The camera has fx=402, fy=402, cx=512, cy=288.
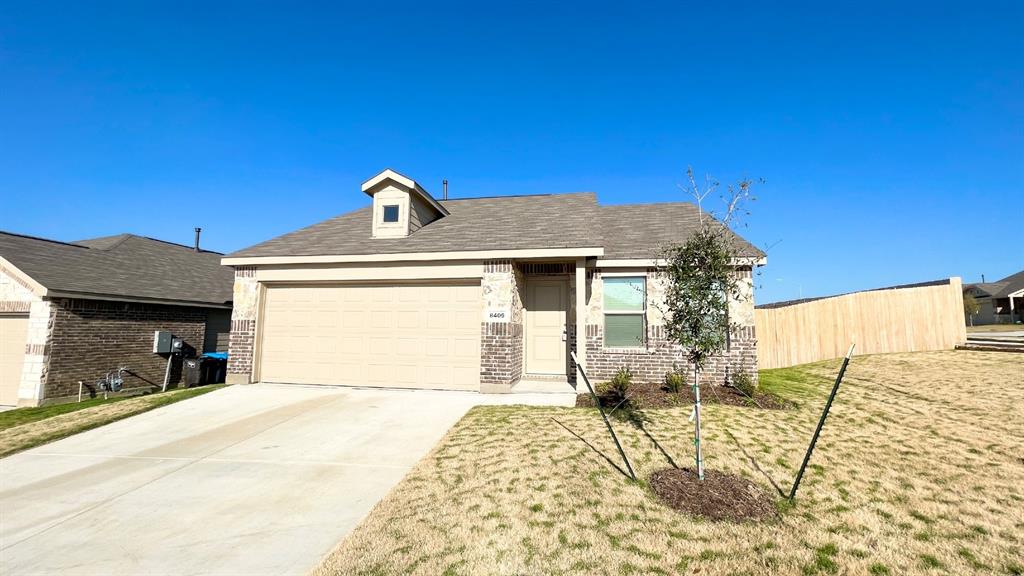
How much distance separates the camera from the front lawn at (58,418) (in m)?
6.61

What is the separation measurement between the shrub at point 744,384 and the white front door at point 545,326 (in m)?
4.05

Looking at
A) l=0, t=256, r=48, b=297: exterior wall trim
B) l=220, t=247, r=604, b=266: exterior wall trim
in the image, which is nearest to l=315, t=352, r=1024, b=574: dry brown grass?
l=220, t=247, r=604, b=266: exterior wall trim

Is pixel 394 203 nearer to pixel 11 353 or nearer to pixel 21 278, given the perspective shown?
pixel 21 278

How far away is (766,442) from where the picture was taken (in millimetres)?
6113

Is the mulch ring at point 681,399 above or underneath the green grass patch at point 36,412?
above

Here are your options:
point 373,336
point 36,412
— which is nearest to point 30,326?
point 36,412

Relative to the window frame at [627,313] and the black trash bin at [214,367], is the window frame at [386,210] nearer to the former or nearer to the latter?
the window frame at [627,313]

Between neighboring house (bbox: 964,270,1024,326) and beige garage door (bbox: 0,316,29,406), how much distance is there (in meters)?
59.4

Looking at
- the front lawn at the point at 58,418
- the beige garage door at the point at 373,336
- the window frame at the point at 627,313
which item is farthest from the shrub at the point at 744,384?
the front lawn at the point at 58,418

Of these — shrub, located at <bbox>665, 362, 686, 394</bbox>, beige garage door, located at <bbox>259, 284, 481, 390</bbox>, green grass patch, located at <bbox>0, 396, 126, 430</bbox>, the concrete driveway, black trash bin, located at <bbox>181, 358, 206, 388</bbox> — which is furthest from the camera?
black trash bin, located at <bbox>181, 358, 206, 388</bbox>

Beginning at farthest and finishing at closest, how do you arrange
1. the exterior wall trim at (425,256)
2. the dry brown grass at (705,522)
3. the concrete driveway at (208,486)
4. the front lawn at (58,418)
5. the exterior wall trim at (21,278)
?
the exterior wall trim at (21,278) → the exterior wall trim at (425,256) → the front lawn at (58,418) → the concrete driveway at (208,486) → the dry brown grass at (705,522)

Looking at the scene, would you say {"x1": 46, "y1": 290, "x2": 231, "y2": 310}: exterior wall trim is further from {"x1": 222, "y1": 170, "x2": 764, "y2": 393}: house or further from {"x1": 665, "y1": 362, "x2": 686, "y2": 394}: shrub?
{"x1": 665, "y1": 362, "x2": 686, "y2": 394}: shrub

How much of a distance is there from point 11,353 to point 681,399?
17.2 m

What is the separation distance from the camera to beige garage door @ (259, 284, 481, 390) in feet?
32.8
